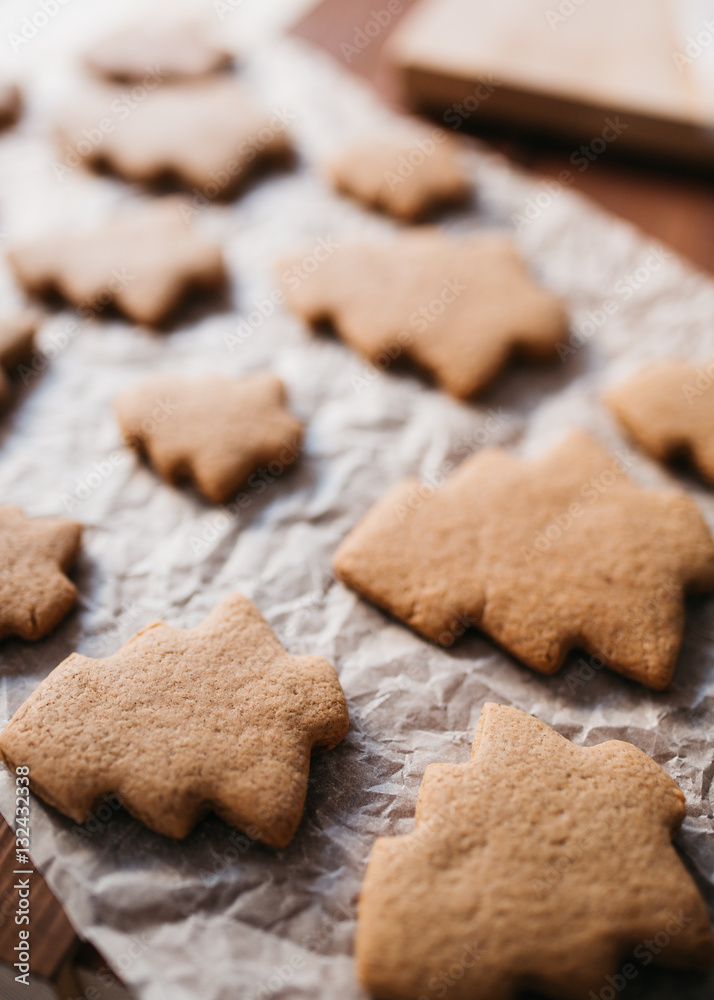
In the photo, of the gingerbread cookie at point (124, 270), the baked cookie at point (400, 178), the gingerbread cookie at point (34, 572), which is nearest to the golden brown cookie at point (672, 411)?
the baked cookie at point (400, 178)

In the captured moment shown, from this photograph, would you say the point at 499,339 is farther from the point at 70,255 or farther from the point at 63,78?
the point at 63,78

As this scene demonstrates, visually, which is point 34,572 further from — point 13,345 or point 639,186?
point 639,186

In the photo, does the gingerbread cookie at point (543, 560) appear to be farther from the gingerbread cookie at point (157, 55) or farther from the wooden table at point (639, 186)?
the gingerbread cookie at point (157, 55)

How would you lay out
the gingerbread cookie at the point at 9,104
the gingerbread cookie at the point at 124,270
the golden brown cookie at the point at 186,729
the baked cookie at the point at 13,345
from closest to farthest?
the golden brown cookie at the point at 186,729 → the baked cookie at the point at 13,345 → the gingerbread cookie at the point at 124,270 → the gingerbread cookie at the point at 9,104

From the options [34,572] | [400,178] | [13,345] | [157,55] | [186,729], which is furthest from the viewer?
[157,55]

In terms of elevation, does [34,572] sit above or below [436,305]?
below

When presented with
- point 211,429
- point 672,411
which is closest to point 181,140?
point 211,429

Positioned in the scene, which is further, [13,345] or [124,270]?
[124,270]
